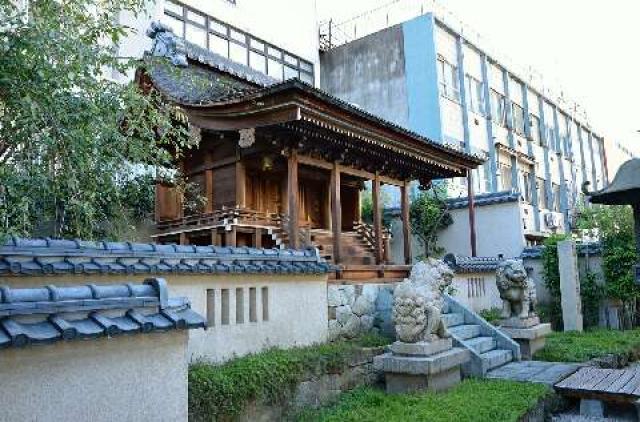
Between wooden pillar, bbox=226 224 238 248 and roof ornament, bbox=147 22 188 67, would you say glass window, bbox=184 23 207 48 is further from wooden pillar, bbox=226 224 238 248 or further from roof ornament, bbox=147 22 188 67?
wooden pillar, bbox=226 224 238 248

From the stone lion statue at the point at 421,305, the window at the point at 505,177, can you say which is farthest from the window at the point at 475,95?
the stone lion statue at the point at 421,305

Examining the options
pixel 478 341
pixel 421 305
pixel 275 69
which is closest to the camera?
pixel 421 305

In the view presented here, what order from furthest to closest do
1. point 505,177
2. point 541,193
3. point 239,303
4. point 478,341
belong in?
point 541,193, point 505,177, point 478,341, point 239,303

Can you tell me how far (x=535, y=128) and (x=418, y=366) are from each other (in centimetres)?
2802

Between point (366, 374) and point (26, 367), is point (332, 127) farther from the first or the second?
point (26, 367)

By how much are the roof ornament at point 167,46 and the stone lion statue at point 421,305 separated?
28.3 feet

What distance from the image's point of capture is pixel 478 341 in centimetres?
1034

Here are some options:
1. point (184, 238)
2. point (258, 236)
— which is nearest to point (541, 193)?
point (258, 236)

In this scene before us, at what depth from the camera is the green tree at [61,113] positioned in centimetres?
527

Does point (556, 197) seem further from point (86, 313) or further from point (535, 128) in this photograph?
point (86, 313)

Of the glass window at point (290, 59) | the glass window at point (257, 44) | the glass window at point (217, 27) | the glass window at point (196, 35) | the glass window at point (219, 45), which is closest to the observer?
the glass window at point (196, 35)

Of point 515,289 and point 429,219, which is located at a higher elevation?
point 429,219

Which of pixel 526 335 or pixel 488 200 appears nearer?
pixel 526 335

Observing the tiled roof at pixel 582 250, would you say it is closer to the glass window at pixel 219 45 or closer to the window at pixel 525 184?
the window at pixel 525 184
